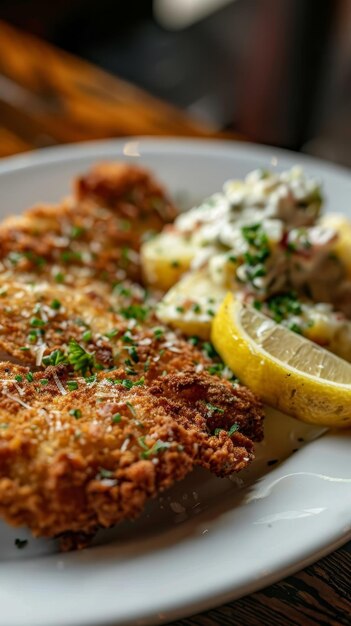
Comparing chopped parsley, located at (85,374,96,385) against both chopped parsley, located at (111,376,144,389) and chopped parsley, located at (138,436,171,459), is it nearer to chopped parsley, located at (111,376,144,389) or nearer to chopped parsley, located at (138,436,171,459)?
chopped parsley, located at (111,376,144,389)

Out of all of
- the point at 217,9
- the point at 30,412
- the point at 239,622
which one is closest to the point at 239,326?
the point at 30,412

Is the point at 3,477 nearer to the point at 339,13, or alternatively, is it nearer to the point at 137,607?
the point at 137,607

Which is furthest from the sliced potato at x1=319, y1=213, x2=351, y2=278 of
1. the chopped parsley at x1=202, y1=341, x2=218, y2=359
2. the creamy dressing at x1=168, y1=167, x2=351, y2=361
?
the chopped parsley at x1=202, y1=341, x2=218, y2=359

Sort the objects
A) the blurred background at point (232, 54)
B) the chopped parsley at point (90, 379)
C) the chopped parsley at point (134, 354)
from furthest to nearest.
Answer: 1. the blurred background at point (232, 54)
2. the chopped parsley at point (134, 354)
3. the chopped parsley at point (90, 379)

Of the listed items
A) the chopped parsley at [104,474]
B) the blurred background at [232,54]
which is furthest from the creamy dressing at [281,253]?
the blurred background at [232,54]

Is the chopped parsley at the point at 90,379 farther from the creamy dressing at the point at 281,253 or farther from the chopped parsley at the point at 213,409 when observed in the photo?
the creamy dressing at the point at 281,253

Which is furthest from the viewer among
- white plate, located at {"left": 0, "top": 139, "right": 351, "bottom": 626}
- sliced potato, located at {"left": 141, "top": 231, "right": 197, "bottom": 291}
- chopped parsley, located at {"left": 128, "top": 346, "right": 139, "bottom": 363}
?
sliced potato, located at {"left": 141, "top": 231, "right": 197, "bottom": 291}
